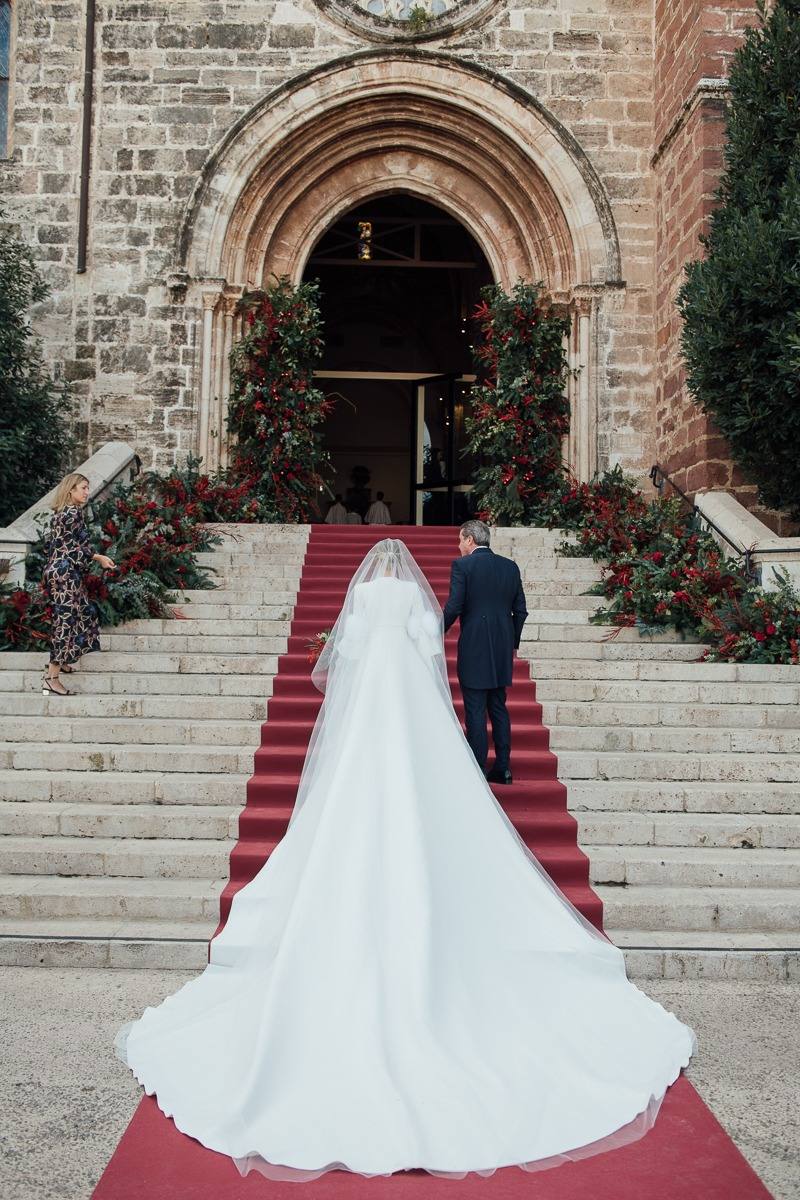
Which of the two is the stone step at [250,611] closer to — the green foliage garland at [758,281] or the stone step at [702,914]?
the green foliage garland at [758,281]

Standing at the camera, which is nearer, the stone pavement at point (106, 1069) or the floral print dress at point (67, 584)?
the stone pavement at point (106, 1069)

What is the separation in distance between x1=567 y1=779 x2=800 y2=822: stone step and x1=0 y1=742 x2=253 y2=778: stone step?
192 centimetres

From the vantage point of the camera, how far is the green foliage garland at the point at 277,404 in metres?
11.0

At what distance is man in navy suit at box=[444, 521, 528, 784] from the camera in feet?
17.6

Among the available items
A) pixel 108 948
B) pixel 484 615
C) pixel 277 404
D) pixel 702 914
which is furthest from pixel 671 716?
pixel 277 404

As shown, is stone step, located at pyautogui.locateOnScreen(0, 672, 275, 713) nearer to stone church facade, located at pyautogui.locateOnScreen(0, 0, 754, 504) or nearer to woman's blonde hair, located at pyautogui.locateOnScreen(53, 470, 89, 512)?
woman's blonde hair, located at pyautogui.locateOnScreen(53, 470, 89, 512)

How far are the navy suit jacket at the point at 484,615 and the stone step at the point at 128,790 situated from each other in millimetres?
1429

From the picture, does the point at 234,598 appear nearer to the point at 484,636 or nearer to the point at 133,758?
the point at 133,758

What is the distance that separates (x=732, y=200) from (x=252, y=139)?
5.40 meters

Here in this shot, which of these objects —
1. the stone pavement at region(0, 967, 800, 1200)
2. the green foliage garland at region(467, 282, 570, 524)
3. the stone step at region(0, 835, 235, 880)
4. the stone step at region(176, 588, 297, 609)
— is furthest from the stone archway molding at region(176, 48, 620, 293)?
the stone pavement at region(0, 967, 800, 1200)

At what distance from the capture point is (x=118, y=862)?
4918 mm

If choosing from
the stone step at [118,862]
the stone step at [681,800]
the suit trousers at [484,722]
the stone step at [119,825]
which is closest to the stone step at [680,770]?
the stone step at [681,800]

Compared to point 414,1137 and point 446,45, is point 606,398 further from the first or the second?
point 414,1137

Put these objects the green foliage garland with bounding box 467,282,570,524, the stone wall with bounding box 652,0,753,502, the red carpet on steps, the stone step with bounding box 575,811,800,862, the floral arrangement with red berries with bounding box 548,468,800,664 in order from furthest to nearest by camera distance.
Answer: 1. the green foliage garland with bounding box 467,282,570,524
2. the stone wall with bounding box 652,0,753,502
3. the floral arrangement with red berries with bounding box 548,468,800,664
4. the stone step with bounding box 575,811,800,862
5. the red carpet on steps
